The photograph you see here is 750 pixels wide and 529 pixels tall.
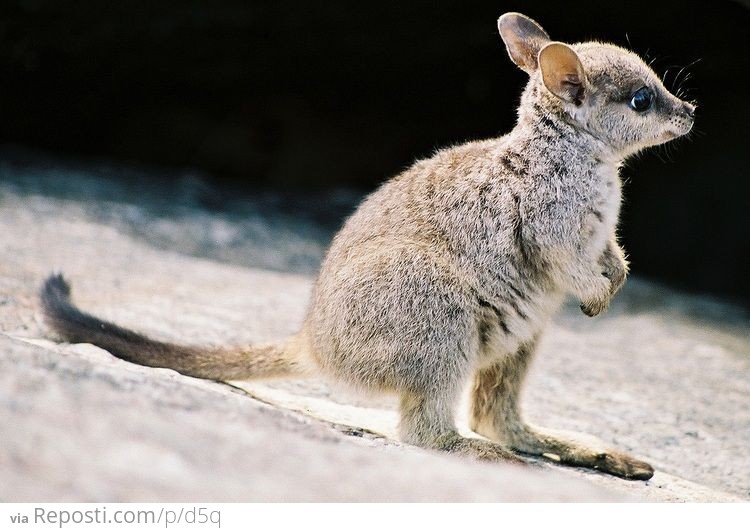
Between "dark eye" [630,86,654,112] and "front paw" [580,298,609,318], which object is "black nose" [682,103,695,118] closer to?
"dark eye" [630,86,654,112]

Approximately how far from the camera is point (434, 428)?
13.1ft

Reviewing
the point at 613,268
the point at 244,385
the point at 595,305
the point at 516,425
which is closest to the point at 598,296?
the point at 595,305

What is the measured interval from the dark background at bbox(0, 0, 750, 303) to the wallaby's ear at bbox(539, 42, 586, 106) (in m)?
4.26

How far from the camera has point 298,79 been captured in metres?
10.3

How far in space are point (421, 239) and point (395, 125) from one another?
708cm

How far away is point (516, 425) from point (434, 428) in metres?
0.66

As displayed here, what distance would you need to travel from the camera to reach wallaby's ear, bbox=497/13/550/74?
4.77m

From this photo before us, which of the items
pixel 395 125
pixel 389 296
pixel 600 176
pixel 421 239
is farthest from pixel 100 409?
pixel 395 125

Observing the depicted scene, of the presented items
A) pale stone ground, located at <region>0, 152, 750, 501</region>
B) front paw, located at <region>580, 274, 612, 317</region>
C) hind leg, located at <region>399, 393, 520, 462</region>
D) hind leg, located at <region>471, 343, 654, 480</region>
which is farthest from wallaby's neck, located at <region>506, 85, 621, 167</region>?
pale stone ground, located at <region>0, 152, 750, 501</region>

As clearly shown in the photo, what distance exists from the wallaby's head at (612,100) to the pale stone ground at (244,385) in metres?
1.64

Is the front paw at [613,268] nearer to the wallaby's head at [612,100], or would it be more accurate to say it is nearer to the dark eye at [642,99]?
the wallaby's head at [612,100]

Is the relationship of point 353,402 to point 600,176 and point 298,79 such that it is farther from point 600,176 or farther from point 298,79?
point 298,79

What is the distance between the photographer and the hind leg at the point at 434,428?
3963 millimetres

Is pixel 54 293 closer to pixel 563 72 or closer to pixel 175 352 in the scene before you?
pixel 175 352
